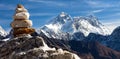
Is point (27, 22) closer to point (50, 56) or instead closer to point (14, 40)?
point (14, 40)

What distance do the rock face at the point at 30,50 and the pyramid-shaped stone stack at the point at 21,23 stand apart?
926 millimetres

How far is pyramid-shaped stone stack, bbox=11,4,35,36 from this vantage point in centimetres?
2144

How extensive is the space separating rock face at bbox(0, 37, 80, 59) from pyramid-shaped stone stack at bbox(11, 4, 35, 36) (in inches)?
36.5

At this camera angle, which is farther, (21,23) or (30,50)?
(21,23)

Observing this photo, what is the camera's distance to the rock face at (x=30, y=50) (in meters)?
19.1

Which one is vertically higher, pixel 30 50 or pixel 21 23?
pixel 21 23

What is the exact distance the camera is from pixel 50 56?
1897 centimetres

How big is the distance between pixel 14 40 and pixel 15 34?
1318mm

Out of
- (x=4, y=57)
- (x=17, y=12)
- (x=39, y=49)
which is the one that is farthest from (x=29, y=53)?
(x=17, y=12)

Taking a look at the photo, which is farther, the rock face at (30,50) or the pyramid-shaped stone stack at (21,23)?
the pyramid-shaped stone stack at (21,23)

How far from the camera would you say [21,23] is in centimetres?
2144

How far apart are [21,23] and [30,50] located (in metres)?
2.40

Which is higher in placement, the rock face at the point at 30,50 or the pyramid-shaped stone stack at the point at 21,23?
the pyramid-shaped stone stack at the point at 21,23

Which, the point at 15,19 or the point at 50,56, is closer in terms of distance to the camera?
the point at 50,56
